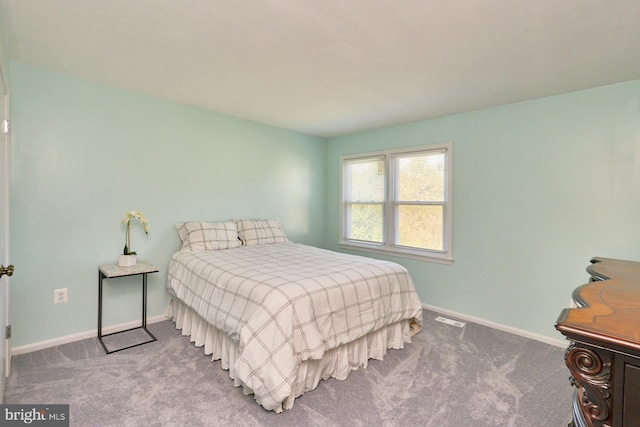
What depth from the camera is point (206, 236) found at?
3.18 meters

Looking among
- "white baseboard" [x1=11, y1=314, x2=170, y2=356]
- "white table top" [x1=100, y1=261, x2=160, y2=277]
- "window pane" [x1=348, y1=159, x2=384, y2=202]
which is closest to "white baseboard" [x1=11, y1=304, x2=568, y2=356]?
"white baseboard" [x1=11, y1=314, x2=170, y2=356]

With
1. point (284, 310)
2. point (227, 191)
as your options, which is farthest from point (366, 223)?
point (284, 310)

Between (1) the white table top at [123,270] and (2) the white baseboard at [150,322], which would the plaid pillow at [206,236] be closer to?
(1) the white table top at [123,270]

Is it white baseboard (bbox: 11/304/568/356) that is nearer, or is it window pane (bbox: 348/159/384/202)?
white baseboard (bbox: 11/304/568/356)

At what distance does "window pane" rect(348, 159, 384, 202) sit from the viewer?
414 cm

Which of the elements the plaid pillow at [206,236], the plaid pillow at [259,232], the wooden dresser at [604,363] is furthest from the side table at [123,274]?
the wooden dresser at [604,363]

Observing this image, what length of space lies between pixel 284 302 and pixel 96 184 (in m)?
2.10

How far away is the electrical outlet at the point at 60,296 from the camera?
2.52m

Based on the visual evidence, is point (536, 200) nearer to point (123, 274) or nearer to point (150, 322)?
point (123, 274)

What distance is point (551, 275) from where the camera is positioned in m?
2.77

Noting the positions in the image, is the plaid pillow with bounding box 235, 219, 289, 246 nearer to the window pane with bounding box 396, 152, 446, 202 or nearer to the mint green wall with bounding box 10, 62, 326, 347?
the mint green wall with bounding box 10, 62, 326, 347

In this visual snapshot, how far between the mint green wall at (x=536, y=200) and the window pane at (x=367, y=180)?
728 mm

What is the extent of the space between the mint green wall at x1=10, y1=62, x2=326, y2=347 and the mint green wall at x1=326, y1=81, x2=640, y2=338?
A: 2515 mm

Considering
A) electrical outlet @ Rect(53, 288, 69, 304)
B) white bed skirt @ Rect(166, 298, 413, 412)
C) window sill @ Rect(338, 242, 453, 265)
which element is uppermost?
window sill @ Rect(338, 242, 453, 265)
